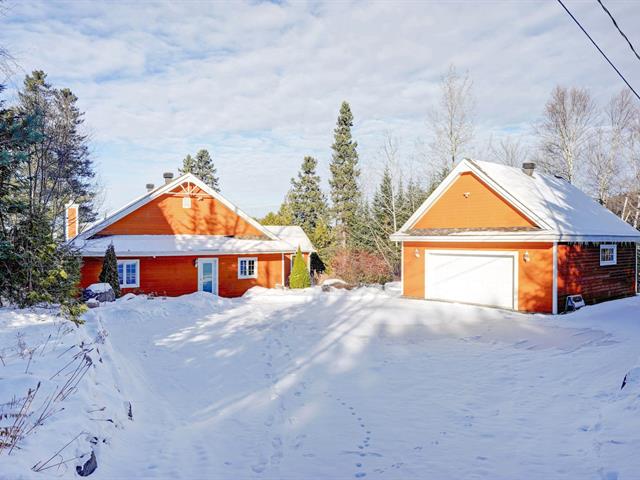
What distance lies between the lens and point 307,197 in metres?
39.1

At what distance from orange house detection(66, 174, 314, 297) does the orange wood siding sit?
1257 centimetres

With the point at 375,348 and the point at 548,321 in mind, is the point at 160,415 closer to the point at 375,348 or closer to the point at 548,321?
the point at 375,348

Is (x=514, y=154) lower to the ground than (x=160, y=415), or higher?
higher

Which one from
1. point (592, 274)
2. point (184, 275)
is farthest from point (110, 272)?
point (592, 274)

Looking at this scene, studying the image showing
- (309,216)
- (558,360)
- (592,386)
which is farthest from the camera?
(309,216)

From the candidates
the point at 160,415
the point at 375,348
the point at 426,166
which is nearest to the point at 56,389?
the point at 160,415

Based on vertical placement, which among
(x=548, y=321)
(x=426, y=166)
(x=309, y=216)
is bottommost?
(x=548, y=321)

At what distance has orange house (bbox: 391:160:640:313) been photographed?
575 inches

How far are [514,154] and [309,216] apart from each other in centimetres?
1730

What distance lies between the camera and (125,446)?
4.69m

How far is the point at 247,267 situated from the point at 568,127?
21.8 metres

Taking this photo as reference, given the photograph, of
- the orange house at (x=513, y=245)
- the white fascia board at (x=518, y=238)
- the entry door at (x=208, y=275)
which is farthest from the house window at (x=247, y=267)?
the orange house at (x=513, y=245)

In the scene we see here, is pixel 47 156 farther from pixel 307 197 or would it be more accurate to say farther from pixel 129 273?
pixel 307 197

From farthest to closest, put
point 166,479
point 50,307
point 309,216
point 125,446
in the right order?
point 309,216 < point 50,307 < point 125,446 < point 166,479
